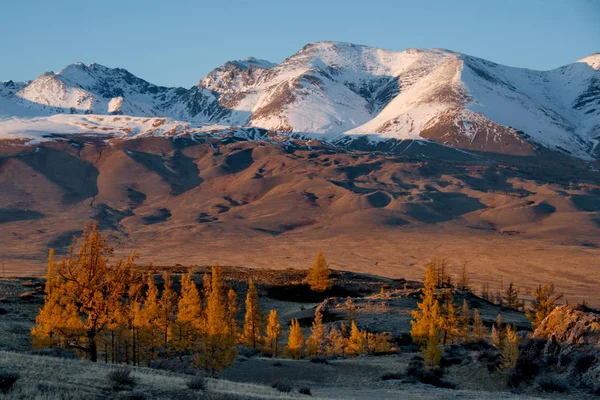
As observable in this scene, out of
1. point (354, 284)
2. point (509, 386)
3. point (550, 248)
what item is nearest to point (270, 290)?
point (354, 284)

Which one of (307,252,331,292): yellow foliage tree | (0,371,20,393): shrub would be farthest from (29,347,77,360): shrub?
(307,252,331,292): yellow foliage tree

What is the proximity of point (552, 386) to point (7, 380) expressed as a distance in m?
21.5

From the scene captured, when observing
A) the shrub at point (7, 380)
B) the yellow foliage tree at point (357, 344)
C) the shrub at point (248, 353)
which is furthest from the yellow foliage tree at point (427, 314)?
the shrub at point (7, 380)

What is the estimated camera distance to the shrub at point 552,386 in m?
26.4

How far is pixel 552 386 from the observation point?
2681 centimetres

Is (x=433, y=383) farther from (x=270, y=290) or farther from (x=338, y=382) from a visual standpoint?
(x=270, y=290)

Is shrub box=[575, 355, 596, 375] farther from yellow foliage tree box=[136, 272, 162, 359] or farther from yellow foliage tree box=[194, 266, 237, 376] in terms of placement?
yellow foliage tree box=[136, 272, 162, 359]

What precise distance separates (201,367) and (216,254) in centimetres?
13304

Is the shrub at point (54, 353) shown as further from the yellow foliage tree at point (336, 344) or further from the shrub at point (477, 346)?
the shrub at point (477, 346)

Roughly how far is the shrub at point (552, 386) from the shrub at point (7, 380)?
21.0 metres

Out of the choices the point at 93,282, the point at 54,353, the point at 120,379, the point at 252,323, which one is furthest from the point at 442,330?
the point at 120,379

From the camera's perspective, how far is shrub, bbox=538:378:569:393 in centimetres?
2644

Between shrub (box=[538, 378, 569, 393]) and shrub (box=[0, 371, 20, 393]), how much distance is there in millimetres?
21040

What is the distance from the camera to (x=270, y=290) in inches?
3127
